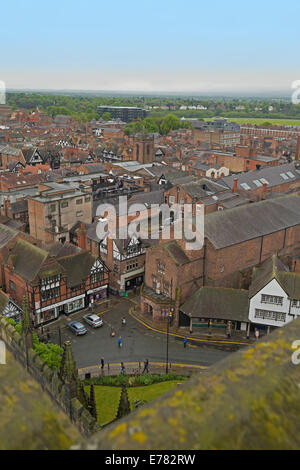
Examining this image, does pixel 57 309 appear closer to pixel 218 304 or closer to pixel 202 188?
pixel 218 304

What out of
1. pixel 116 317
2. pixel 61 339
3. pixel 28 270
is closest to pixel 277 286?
pixel 116 317

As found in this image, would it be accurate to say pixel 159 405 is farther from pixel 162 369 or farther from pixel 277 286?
pixel 277 286

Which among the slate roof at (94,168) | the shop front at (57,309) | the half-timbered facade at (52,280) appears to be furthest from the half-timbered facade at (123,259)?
the slate roof at (94,168)

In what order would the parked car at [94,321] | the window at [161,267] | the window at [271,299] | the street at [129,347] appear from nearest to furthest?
the street at [129,347]
the window at [271,299]
the parked car at [94,321]
the window at [161,267]

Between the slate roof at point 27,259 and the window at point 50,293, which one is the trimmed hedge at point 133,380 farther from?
the slate roof at point 27,259

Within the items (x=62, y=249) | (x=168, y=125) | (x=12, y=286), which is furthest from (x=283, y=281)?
(x=168, y=125)
